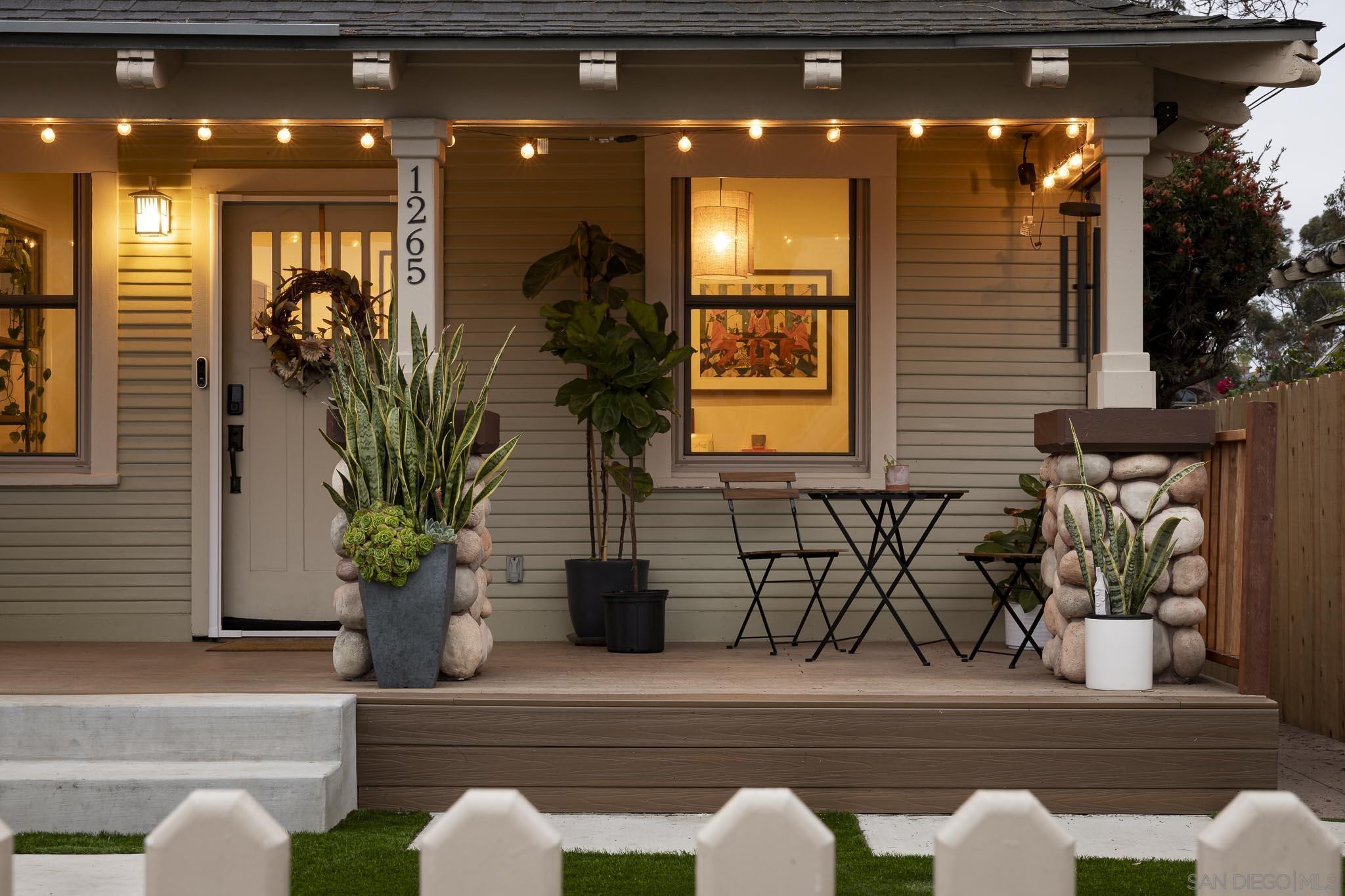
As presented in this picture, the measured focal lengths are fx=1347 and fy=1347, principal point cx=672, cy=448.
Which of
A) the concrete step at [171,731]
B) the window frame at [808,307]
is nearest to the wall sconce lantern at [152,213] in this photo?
the window frame at [808,307]

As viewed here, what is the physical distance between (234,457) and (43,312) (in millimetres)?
1214

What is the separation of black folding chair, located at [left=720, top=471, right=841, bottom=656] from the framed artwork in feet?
1.78

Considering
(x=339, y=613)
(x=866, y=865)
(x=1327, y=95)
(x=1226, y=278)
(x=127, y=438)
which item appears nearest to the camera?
(x=866, y=865)

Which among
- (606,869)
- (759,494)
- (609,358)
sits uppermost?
(609,358)

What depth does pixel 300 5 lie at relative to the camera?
5652 millimetres

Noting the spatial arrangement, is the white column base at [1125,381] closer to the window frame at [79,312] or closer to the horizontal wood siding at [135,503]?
the horizontal wood siding at [135,503]

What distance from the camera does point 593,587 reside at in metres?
6.38

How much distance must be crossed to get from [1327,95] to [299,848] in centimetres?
4807

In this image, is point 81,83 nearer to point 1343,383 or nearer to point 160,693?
point 160,693

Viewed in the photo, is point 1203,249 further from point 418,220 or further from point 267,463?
point 418,220

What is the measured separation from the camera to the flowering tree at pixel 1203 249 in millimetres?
11648

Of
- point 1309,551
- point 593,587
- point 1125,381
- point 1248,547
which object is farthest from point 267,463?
point 1309,551

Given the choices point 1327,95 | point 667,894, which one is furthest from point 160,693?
point 1327,95

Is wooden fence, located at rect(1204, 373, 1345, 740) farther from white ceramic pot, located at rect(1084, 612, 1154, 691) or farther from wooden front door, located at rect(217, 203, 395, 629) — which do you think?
wooden front door, located at rect(217, 203, 395, 629)
